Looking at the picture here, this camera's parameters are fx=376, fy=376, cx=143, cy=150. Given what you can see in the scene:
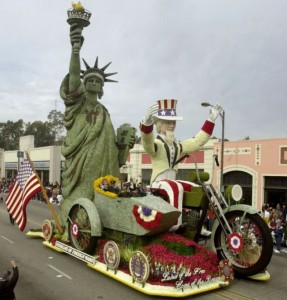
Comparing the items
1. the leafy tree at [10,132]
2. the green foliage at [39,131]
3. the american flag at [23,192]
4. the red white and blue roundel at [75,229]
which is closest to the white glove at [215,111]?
the red white and blue roundel at [75,229]

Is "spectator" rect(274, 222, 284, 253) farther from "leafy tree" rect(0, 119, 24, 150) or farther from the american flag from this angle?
"leafy tree" rect(0, 119, 24, 150)

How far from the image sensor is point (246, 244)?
28.2ft

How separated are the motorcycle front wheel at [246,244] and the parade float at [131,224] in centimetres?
2

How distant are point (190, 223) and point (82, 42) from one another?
239 inches

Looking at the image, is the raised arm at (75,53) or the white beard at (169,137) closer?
the white beard at (169,137)

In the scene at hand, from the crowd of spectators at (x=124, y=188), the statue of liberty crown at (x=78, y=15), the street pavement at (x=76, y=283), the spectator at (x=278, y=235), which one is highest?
the statue of liberty crown at (x=78, y=15)

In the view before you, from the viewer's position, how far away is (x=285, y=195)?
2148 centimetres

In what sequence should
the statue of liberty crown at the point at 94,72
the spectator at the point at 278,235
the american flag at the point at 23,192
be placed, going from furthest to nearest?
the spectator at the point at 278,235
the statue of liberty crown at the point at 94,72
the american flag at the point at 23,192

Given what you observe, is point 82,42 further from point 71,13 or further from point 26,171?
point 26,171

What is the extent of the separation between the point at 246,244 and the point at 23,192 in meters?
6.76

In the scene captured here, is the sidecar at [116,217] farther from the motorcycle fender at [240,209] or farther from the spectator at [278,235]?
the spectator at [278,235]

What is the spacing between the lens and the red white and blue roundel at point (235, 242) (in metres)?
8.21

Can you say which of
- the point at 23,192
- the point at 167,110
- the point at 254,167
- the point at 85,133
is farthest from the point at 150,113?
the point at 254,167

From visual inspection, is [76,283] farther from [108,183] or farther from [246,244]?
[246,244]
